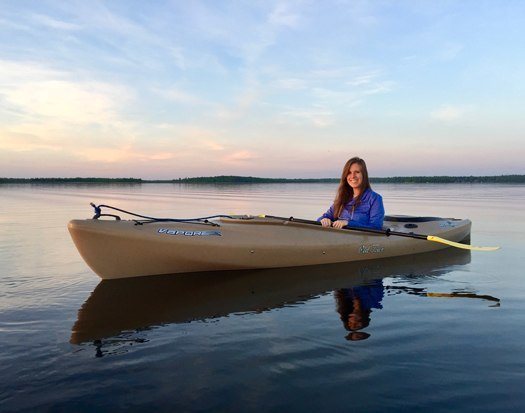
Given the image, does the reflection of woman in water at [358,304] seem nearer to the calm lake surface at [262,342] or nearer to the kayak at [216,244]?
the calm lake surface at [262,342]

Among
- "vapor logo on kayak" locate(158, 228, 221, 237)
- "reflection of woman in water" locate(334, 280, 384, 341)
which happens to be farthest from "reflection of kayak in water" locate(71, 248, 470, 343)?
"vapor logo on kayak" locate(158, 228, 221, 237)

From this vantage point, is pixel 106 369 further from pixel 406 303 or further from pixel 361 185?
pixel 361 185

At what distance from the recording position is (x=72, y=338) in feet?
13.9

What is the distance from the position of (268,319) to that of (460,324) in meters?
2.27

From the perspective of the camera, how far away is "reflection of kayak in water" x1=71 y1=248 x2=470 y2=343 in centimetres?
488

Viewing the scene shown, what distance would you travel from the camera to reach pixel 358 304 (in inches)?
218

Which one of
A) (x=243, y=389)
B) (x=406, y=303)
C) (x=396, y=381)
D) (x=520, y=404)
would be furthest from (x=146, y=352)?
(x=406, y=303)

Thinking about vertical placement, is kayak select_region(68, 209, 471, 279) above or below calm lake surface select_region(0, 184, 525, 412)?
above

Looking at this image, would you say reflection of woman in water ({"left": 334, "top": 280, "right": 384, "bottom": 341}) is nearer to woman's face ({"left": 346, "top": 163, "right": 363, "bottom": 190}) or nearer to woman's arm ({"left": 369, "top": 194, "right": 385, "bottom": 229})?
woman's arm ({"left": 369, "top": 194, "right": 385, "bottom": 229})

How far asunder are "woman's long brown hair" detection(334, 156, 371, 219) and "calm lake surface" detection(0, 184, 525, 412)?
5.27ft

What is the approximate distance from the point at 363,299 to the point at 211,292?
A: 230cm

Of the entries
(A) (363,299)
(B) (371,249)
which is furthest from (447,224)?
(A) (363,299)

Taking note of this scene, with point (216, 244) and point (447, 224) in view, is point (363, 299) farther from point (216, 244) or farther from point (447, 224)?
point (447, 224)

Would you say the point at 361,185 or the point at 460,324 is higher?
the point at 361,185
